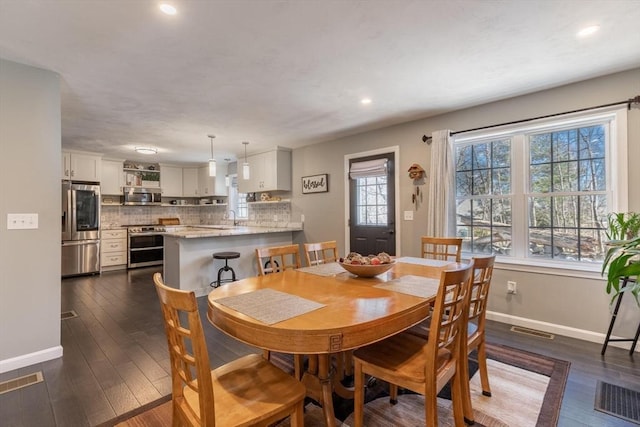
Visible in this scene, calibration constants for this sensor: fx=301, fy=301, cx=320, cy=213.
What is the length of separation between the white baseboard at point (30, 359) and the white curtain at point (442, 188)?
381 cm

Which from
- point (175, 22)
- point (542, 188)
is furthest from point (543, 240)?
point (175, 22)

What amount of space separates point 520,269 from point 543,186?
89 cm

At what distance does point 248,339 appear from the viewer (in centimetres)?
122

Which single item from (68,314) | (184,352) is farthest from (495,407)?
(68,314)

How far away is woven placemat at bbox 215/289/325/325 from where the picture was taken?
4.24ft

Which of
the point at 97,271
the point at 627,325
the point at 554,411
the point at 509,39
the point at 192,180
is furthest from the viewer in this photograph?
the point at 192,180

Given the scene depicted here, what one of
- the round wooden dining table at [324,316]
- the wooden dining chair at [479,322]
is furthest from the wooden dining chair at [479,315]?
the round wooden dining table at [324,316]

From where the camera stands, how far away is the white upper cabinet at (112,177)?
247 inches

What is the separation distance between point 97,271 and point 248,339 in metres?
6.02

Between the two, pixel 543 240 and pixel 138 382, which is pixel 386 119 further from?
pixel 138 382

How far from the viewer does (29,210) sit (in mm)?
2412

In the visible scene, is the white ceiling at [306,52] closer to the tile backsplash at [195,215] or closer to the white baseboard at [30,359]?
the white baseboard at [30,359]

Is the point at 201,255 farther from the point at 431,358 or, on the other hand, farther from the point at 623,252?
the point at 623,252

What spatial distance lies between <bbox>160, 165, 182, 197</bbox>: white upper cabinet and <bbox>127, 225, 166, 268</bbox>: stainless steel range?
96cm
